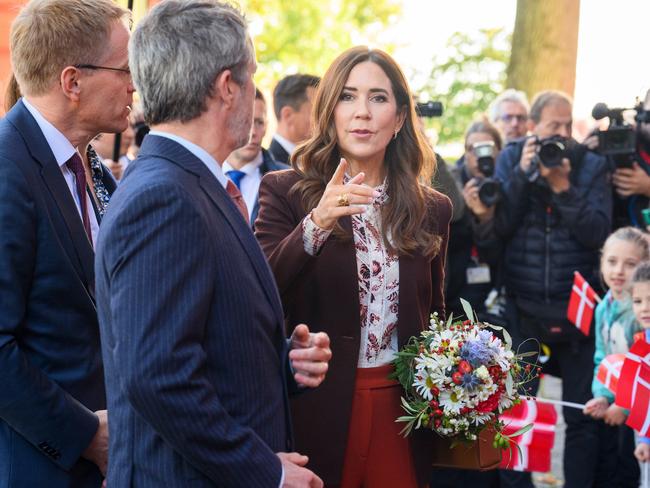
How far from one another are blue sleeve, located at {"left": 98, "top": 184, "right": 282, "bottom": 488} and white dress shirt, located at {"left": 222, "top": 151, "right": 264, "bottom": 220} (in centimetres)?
384

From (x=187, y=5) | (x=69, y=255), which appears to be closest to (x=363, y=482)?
(x=69, y=255)

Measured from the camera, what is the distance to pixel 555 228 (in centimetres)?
630

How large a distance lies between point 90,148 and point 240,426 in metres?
1.41

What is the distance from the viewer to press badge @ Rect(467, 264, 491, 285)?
21.4ft

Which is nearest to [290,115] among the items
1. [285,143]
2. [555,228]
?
[285,143]

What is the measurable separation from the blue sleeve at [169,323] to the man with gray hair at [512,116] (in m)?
6.43

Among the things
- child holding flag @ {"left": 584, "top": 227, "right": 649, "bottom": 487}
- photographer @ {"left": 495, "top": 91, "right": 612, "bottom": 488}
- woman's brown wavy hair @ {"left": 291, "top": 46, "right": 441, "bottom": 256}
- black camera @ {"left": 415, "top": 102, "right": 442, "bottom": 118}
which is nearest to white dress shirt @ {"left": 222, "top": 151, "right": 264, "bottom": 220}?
black camera @ {"left": 415, "top": 102, "right": 442, "bottom": 118}

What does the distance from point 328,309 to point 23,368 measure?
3.82ft

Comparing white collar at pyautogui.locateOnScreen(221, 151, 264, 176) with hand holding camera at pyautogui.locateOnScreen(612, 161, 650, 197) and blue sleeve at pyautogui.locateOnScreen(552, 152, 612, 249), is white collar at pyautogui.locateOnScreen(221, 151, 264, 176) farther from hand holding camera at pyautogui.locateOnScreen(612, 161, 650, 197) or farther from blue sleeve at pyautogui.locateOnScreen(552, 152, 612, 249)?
hand holding camera at pyautogui.locateOnScreen(612, 161, 650, 197)

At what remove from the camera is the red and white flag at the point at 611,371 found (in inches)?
200

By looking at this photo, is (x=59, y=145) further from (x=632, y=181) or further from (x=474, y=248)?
(x=632, y=181)

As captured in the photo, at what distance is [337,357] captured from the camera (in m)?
3.43

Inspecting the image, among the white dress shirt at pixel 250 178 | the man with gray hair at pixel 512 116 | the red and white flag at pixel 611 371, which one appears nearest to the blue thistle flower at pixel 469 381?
the red and white flag at pixel 611 371

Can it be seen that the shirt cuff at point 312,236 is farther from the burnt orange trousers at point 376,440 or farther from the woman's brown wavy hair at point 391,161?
the burnt orange trousers at point 376,440
